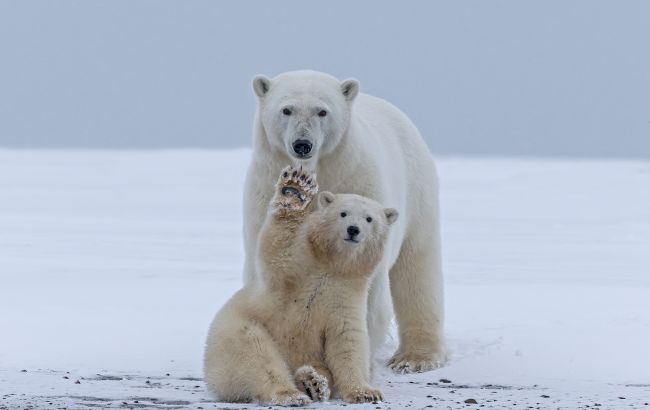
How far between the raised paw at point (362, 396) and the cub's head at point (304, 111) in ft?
3.64

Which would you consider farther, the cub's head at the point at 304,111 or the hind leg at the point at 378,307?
the hind leg at the point at 378,307

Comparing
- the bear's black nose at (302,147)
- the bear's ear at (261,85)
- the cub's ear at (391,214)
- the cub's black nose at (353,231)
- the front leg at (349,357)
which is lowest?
the front leg at (349,357)

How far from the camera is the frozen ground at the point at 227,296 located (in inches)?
201

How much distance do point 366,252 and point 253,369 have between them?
0.65 metres

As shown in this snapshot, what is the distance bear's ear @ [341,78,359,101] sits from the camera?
5555 mm

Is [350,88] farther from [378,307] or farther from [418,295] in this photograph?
[418,295]

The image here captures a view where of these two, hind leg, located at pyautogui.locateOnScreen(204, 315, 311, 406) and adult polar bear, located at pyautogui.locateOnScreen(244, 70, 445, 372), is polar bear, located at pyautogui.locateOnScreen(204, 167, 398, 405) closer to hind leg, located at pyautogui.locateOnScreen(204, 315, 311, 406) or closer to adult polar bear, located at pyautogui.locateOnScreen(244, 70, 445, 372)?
hind leg, located at pyautogui.locateOnScreen(204, 315, 311, 406)

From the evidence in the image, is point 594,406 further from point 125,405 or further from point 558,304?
point 558,304

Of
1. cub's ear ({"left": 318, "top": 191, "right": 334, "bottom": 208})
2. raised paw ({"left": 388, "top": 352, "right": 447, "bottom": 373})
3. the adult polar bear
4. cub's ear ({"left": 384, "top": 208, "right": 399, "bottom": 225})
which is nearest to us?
cub's ear ({"left": 318, "top": 191, "right": 334, "bottom": 208})

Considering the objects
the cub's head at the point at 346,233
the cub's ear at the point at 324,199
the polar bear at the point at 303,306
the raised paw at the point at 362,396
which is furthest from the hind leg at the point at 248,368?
the cub's ear at the point at 324,199

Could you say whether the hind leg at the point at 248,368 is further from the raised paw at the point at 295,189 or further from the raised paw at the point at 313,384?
the raised paw at the point at 295,189

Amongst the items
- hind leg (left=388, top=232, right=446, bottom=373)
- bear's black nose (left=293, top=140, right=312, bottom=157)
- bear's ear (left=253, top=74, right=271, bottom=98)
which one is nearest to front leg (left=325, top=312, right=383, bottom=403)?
bear's black nose (left=293, top=140, right=312, bottom=157)

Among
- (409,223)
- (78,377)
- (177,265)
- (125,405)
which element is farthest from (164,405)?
(177,265)

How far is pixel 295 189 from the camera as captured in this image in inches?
189
